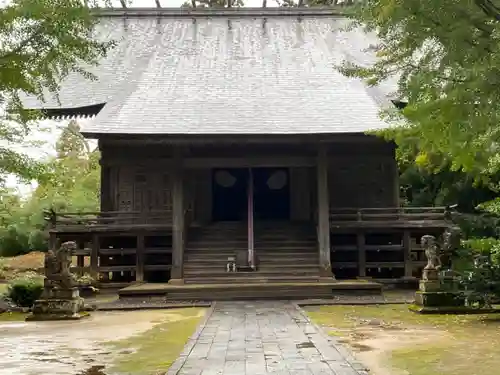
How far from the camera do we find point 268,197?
19.5 m

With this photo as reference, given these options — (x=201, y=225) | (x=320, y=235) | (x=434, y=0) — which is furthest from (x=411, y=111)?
(x=201, y=225)

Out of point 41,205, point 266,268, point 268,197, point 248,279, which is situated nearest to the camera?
point 248,279

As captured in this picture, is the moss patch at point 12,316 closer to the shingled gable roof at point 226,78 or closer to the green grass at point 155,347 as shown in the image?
the green grass at point 155,347

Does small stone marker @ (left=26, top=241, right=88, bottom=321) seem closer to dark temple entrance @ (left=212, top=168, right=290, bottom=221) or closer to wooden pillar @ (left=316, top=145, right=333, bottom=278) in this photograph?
wooden pillar @ (left=316, top=145, right=333, bottom=278)

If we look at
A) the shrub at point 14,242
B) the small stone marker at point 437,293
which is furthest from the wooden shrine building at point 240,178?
the shrub at point 14,242

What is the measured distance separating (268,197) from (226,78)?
4.11 m

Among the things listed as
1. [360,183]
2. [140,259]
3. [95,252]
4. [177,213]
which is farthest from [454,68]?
[95,252]

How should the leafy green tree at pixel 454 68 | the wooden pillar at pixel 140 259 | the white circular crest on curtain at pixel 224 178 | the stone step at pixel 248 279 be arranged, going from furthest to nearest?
1. the white circular crest on curtain at pixel 224 178
2. the wooden pillar at pixel 140 259
3. the stone step at pixel 248 279
4. the leafy green tree at pixel 454 68

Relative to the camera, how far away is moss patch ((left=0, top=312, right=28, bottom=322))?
11.6 meters

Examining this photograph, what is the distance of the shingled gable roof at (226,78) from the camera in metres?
15.3

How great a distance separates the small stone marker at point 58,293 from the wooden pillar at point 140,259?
457 cm

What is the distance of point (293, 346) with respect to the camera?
24.7ft

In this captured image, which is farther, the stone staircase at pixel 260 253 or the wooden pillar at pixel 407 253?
the wooden pillar at pixel 407 253

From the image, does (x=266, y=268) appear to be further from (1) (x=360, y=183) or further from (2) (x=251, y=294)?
(1) (x=360, y=183)
